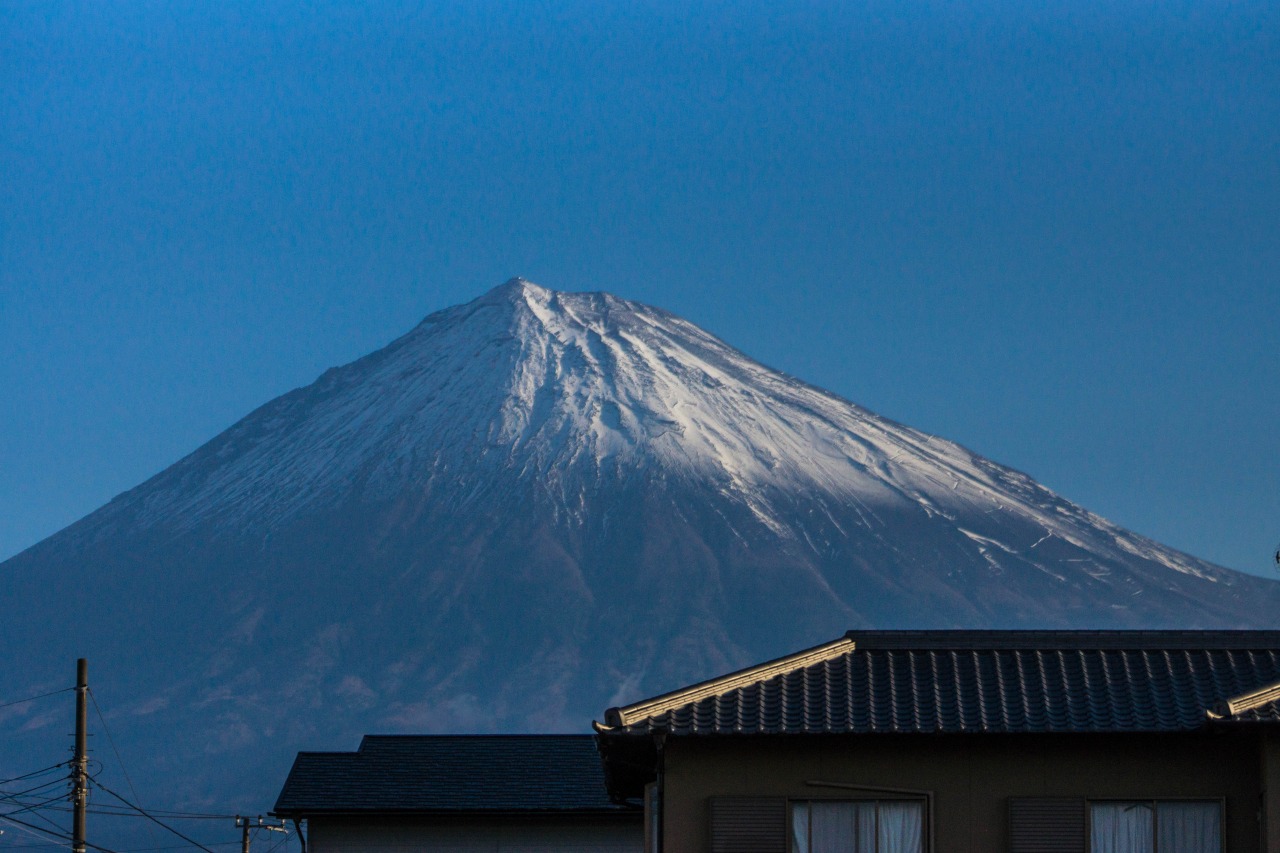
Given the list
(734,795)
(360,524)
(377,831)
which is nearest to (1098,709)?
(734,795)

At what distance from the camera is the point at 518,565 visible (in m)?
165

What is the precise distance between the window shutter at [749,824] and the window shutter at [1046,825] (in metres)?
1.71

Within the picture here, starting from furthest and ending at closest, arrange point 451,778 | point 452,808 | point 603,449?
point 603,449
point 451,778
point 452,808

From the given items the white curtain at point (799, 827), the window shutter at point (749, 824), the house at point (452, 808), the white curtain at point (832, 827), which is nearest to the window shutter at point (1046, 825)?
the white curtain at point (832, 827)

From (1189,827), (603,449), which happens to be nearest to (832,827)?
(1189,827)

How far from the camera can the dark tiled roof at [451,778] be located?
24953 mm

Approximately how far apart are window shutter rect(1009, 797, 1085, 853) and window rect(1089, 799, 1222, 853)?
0.38 ft

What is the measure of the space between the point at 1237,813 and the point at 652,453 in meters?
164

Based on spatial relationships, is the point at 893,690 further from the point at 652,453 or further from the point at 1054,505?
the point at 1054,505

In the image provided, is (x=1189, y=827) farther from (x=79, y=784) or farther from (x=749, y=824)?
(x=79, y=784)

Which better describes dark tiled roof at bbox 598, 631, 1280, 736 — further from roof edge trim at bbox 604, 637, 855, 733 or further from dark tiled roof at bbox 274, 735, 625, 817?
dark tiled roof at bbox 274, 735, 625, 817

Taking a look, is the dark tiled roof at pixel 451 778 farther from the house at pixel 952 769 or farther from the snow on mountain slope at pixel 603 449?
the snow on mountain slope at pixel 603 449

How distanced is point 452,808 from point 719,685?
10068 millimetres

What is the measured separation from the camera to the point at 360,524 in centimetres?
17212
